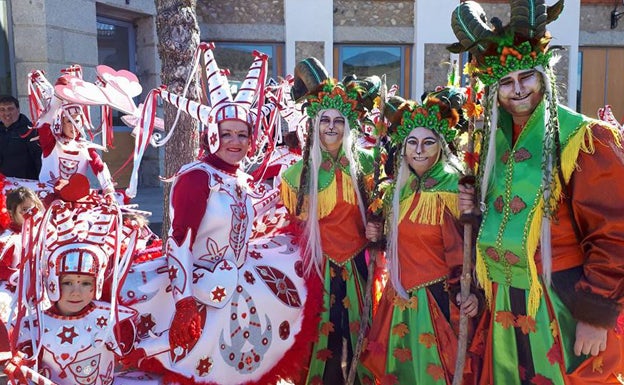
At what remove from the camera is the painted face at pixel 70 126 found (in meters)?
4.95

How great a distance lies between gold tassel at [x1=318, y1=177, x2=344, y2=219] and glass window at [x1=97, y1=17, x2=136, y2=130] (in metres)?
9.22

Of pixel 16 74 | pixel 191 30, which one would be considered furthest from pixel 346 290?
pixel 16 74

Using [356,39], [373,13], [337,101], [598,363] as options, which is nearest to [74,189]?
[337,101]

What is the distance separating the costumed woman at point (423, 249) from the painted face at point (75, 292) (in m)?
1.55

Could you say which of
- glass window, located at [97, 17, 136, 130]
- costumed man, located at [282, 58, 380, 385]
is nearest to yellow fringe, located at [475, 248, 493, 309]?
costumed man, located at [282, 58, 380, 385]

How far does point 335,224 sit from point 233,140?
2.83 ft

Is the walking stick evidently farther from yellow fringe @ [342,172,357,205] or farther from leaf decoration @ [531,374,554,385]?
yellow fringe @ [342,172,357,205]

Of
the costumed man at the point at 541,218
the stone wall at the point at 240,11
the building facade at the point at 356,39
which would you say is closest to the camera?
the costumed man at the point at 541,218

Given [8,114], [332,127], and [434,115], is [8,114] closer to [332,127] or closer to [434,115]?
[332,127]

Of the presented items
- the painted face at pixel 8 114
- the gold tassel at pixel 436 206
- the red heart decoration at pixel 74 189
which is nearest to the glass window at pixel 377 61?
the painted face at pixel 8 114

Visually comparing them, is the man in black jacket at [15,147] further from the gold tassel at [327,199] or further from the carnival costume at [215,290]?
the gold tassel at [327,199]

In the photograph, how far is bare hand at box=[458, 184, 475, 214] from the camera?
2799 millimetres

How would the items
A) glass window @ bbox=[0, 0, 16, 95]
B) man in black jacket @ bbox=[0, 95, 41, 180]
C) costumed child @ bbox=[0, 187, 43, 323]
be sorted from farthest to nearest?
glass window @ bbox=[0, 0, 16, 95], man in black jacket @ bbox=[0, 95, 41, 180], costumed child @ bbox=[0, 187, 43, 323]

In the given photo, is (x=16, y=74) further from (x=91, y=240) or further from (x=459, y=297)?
(x=459, y=297)
